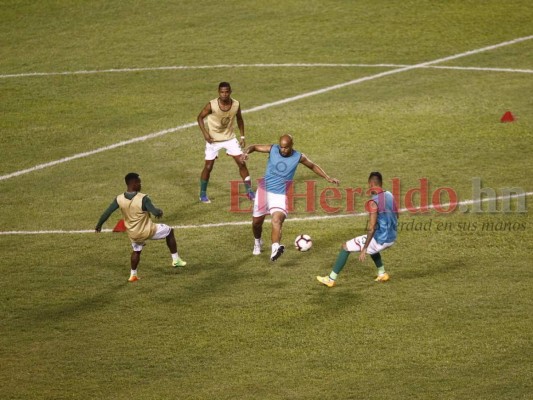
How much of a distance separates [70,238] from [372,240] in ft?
18.6

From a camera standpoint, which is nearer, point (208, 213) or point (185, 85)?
point (208, 213)

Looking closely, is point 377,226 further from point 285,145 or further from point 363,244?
point 285,145

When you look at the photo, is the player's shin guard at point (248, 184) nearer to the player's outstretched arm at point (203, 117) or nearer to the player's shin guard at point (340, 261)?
the player's outstretched arm at point (203, 117)

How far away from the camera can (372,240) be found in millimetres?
15992

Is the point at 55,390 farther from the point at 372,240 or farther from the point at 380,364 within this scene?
the point at 372,240

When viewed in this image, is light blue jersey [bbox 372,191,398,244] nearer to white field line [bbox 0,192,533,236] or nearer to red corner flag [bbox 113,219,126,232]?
white field line [bbox 0,192,533,236]

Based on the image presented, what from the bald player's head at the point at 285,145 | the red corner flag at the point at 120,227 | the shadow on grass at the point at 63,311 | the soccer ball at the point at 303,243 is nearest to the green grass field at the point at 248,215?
the shadow on grass at the point at 63,311

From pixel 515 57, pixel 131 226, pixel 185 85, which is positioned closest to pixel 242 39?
pixel 185 85

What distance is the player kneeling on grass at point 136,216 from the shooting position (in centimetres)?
1623

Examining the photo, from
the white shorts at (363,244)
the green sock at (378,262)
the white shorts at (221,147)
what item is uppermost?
the white shorts at (221,147)

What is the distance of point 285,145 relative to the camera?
55.5 ft

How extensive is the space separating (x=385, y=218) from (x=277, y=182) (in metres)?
2.07

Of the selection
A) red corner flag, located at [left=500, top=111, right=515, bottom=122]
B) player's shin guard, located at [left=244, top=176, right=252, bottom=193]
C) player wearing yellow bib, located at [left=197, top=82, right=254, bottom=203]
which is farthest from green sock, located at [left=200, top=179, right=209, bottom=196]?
red corner flag, located at [left=500, top=111, right=515, bottom=122]

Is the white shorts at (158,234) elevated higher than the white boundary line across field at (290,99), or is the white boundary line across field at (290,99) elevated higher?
the white boundary line across field at (290,99)
